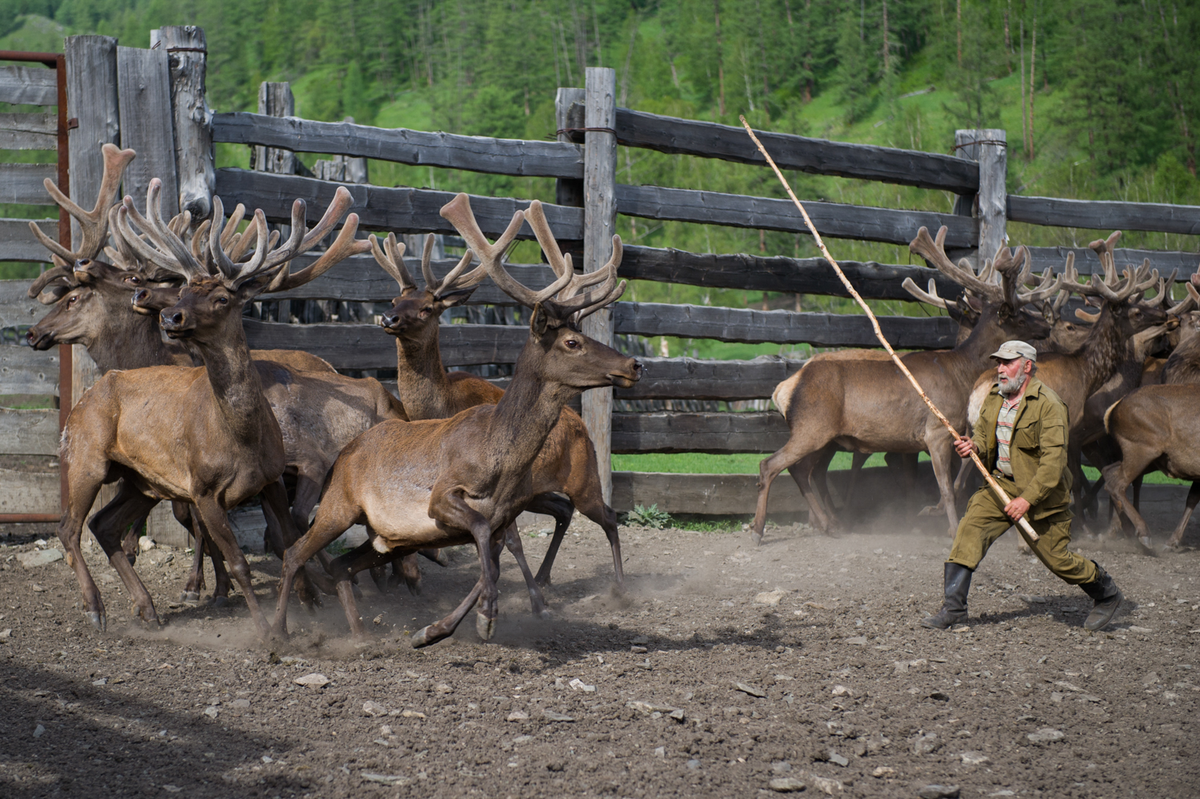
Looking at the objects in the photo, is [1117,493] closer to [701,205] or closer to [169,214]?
[701,205]

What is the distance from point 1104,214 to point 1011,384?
640cm

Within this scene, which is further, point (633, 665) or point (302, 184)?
point (302, 184)

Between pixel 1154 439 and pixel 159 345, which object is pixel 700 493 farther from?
pixel 159 345

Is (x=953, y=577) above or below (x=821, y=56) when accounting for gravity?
below

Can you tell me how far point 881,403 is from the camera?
30.3ft

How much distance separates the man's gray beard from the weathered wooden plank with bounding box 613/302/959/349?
10.5 ft

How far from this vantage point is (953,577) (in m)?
6.44

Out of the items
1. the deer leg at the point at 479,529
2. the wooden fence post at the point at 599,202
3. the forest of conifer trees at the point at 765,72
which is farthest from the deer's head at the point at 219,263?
the forest of conifer trees at the point at 765,72

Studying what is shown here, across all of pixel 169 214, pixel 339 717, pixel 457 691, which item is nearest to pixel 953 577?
pixel 457 691

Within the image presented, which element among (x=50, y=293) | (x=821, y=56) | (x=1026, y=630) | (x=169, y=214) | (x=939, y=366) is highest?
(x=821, y=56)

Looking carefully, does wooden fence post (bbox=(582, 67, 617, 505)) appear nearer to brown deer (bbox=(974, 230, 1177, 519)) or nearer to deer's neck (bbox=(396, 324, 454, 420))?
deer's neck (bbox=(396, 324, 454, 420))

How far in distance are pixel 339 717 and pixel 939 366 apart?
6630mm

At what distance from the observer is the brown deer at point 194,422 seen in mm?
5762

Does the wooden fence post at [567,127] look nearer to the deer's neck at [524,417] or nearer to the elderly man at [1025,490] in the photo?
the deer's neck at [524,417]
